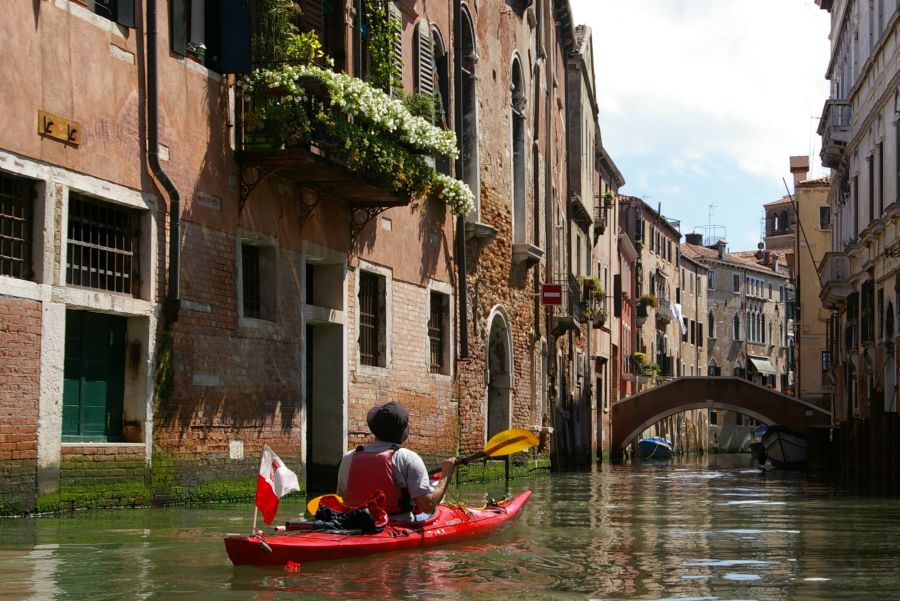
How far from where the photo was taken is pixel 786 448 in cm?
3556

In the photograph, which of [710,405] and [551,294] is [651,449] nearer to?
[710,405]

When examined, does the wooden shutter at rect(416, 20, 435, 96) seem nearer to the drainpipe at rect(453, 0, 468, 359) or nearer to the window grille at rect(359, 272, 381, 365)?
the drainpipe at rect(453, 0, 468, 359)

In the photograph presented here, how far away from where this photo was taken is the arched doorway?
76.5 feet

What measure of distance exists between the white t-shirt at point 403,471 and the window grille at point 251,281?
5348 mm

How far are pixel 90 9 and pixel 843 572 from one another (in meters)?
7.36

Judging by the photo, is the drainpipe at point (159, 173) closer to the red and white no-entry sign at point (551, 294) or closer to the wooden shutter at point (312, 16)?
the wooden shutter at point (312, 16)

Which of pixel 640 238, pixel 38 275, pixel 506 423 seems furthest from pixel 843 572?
pixel 640 238

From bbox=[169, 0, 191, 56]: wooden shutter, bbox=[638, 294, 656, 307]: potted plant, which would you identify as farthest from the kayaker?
bbox=[638, 294, 656, 307]: potted plant

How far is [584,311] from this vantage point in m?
33.2

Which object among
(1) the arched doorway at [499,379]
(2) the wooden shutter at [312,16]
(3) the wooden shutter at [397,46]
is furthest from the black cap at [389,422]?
(1) the arched doorway at [499,379]

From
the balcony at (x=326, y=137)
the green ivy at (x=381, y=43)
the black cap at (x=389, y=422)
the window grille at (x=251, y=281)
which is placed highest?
the green ivy at (x=381, y=43)

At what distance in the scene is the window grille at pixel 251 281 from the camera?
566 inches

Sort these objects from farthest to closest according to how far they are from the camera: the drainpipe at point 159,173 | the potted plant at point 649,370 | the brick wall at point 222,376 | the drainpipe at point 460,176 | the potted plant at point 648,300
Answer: the potted plant at point 648,300 < the potted plant at point 649,370 < the drainpipe at point 460,176 < the brick wall at point 222,376 < the drainpipe at point 159,173

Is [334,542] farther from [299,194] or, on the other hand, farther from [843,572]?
[299,194]
